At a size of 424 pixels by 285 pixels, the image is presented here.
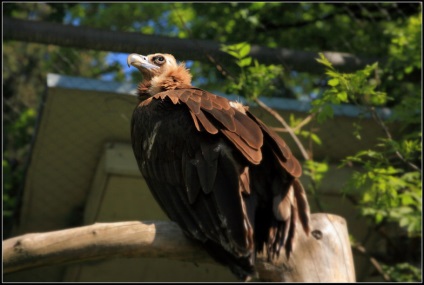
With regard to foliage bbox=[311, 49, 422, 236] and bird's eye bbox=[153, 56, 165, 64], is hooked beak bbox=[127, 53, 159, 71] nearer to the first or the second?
bird's eye bbox=[153, 56, 165, 64]

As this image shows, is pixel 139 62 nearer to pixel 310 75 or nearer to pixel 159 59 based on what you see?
pixel 159 59

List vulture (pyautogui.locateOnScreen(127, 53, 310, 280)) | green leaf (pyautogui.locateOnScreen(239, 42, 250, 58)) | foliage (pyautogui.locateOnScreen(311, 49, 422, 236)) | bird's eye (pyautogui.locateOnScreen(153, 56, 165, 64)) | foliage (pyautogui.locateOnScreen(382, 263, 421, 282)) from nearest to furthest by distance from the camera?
1. vulture (pyautogui.locateOnScreen(127, 53, 310, 280))
2. bird's eye (pyautogui.locateOnScreen(153, 56, 165, 64))
3. foliage (pyautogui.locateOnScreen(311, 49, 422, 236))
4. green leaf (pyautogui.locateOnScreen(239, 42, 250, 58))
5. foliage (pyautogui.locateOnScreen(382, 263, 421, 282))

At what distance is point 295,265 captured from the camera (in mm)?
3521

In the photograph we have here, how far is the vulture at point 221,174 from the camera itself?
316 centimetres

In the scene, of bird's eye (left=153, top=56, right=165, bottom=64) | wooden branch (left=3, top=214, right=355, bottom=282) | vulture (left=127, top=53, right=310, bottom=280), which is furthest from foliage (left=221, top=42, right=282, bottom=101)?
wooden branch (left=3, top=214, right=355, bottom=282)

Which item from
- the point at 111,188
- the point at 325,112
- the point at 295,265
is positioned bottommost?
the point at 111,188

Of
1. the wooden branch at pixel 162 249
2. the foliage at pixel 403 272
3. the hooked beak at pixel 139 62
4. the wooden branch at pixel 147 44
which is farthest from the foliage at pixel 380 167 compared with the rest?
the wooden branch at pixel 162 249

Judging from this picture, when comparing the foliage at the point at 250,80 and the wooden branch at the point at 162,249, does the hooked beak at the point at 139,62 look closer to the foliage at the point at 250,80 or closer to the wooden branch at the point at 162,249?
the wooden branch at the point at 162,249

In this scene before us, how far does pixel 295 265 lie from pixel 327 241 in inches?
6.9

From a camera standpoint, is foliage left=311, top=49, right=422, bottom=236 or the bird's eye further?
foliage left=311, top=49, right=422, bottom=236

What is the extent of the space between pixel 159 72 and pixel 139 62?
0.11 metres

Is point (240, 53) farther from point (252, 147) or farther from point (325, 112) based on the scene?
point (252, 147)

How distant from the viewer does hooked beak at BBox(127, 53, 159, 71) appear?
3.82m

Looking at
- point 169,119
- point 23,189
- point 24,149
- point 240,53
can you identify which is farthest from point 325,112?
point 24,149
